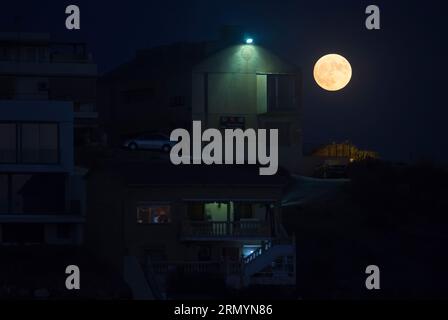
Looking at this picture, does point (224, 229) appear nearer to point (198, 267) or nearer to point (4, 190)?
point (198, 267)

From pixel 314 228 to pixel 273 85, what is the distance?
9.75m

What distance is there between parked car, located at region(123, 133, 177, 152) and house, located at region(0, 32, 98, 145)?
1871mm

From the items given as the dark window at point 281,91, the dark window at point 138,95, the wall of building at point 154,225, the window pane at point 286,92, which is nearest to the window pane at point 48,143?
the wall of building at point 154,225

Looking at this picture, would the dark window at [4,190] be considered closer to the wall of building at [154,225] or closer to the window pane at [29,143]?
the window pane at [29,143]

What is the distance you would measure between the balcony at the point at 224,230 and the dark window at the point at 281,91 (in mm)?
12085

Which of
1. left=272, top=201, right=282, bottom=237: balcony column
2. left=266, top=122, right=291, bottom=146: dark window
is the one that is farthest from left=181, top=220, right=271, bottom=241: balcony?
left=266, top=122, right=291, bottom=146: dark window

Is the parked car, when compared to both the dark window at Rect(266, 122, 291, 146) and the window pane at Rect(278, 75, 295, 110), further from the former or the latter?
the window pane at Rect(278, 75, 295, 110)

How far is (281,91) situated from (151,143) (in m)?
4.84

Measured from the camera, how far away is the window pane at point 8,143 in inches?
1736

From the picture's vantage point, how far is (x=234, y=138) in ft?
160

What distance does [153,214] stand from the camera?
132 feet

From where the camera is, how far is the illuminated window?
1576 inches

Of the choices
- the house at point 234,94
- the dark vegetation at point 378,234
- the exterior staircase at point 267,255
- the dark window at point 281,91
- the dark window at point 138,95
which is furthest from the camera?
the dark window at point 138,95

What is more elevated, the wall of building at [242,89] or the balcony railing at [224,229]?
the wall of building at [242,89]
